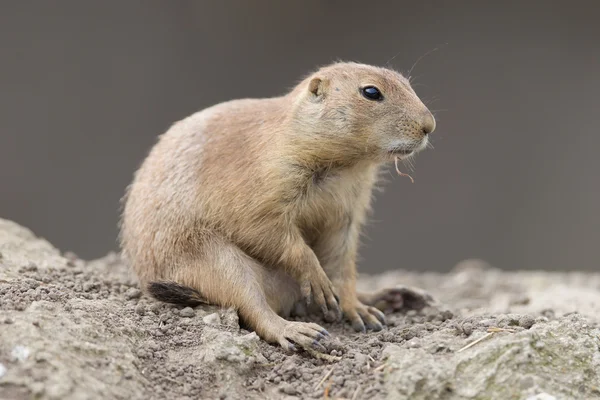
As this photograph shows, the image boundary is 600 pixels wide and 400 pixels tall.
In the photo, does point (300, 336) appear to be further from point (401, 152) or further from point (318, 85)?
point (318, 85)

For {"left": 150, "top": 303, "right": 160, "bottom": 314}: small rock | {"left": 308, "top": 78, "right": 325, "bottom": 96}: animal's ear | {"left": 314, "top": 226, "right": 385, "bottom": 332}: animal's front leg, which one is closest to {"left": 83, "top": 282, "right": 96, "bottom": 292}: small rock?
{"left": 150, "top": 303, "right": 160, "bottom": 314}: small rock

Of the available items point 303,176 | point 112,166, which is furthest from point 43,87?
point 303,176

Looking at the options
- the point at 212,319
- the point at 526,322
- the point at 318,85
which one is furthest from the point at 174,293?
the point at 526,322

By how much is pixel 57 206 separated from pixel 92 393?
8.34 metres

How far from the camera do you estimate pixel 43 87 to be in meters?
11.3

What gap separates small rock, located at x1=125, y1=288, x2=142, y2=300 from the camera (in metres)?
5.04

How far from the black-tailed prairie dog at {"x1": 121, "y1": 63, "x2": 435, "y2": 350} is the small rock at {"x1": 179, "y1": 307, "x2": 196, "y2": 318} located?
0.09 metres

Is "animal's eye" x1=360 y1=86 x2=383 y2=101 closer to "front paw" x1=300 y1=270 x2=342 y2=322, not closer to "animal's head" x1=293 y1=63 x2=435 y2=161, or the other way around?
"animal's head" x1=293 y1=63 x2=435 y2=161

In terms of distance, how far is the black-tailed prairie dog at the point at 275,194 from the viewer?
4875 mm

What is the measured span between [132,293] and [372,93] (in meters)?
1.96

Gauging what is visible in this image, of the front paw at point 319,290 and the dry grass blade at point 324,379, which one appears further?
the front paw at point 319,290

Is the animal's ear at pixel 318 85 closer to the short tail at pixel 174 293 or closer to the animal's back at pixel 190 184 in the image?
the animal's back at pixel 190 184

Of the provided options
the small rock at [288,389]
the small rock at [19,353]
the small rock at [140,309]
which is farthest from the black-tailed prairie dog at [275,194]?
the small rock at [19,353]

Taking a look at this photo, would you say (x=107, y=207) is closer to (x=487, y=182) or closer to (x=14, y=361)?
(x=487, y=182)
